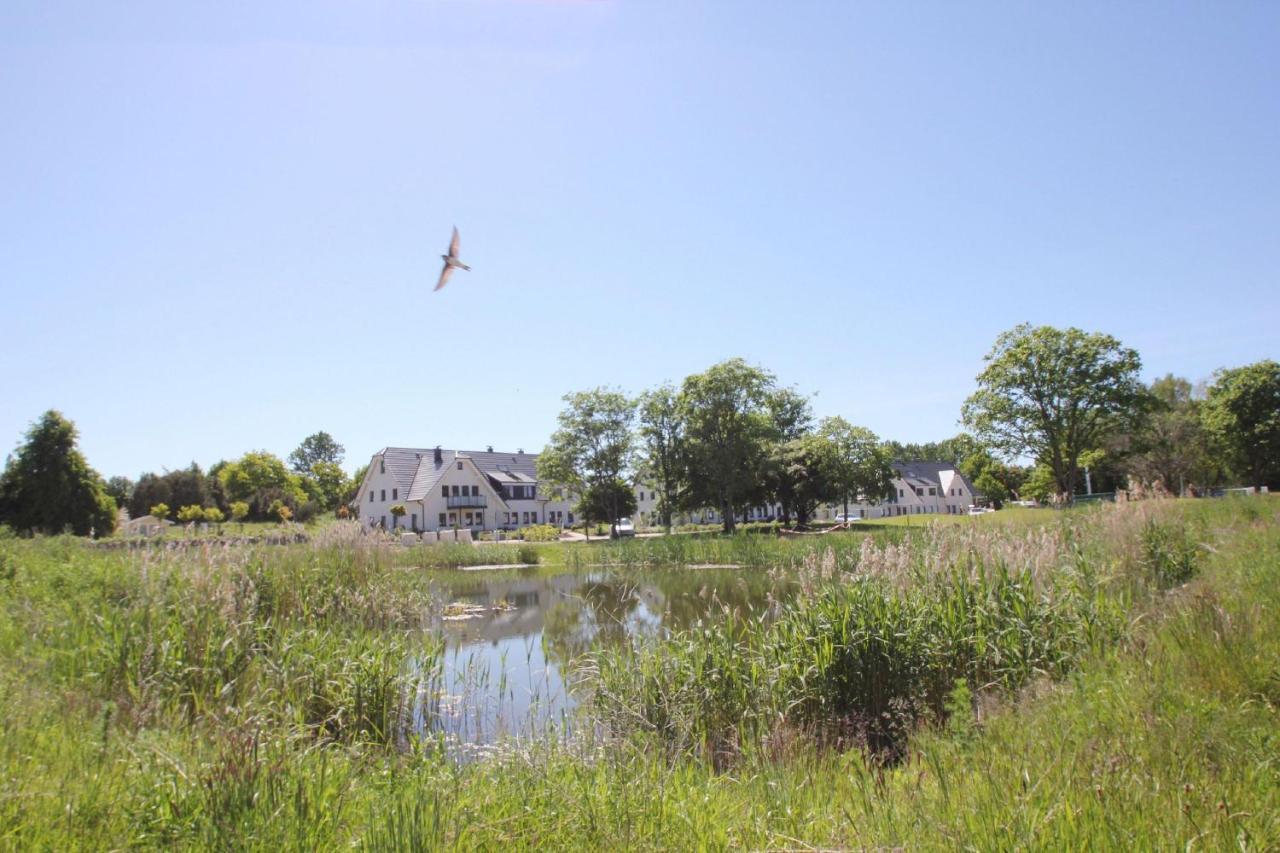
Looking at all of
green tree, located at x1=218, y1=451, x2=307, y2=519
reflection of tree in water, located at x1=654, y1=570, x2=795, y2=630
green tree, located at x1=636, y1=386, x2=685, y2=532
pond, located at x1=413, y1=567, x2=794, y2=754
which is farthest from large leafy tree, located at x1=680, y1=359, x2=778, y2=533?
green tree, located at x1=218, y1=451, x2=307, y2=519

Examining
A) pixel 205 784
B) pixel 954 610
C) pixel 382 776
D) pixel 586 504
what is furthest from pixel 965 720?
pixel 586 504

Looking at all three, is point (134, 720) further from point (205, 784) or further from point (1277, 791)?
point (1277, 791)

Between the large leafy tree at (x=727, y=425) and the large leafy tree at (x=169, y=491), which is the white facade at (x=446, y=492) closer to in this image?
the large leafy tree at (x=169, y=491)

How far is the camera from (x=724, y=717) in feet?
22.4

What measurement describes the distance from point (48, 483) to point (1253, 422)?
2788 inches

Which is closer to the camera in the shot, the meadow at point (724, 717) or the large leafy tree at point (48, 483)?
the meadow at point (724, 717)

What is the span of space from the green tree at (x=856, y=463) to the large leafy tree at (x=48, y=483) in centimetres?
4264

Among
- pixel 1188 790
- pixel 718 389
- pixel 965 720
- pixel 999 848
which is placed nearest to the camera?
pixel 999 848

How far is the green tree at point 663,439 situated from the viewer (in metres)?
46.1

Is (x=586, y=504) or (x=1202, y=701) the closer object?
(x=1202, y=701)

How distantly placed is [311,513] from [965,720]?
75.5 m

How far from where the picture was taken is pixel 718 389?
137ft

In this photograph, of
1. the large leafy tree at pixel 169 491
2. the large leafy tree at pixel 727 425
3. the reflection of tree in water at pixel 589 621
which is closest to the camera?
the reflection of tree in water at pixel 589 621

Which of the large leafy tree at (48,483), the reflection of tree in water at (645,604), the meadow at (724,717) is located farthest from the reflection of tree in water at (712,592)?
the large leafy tree at (48,483)
